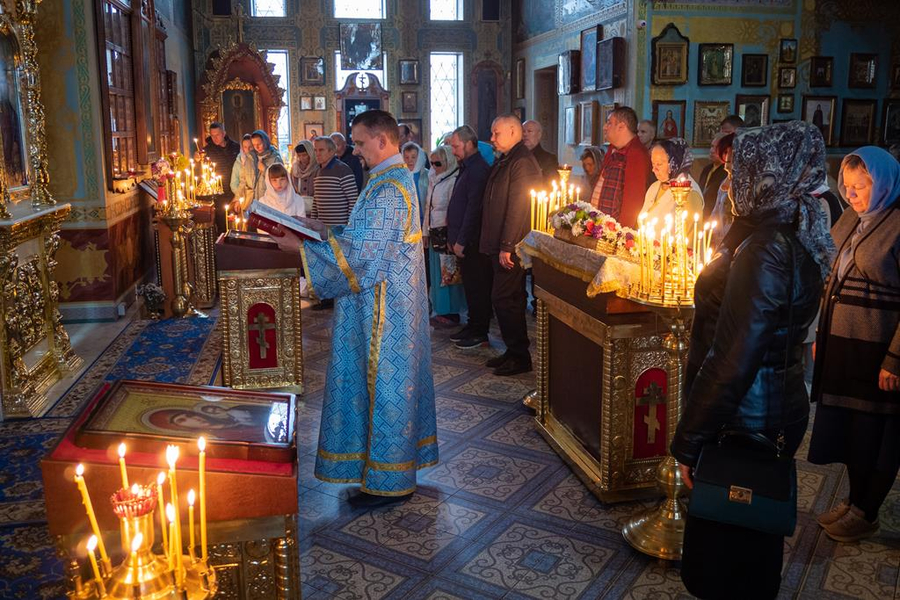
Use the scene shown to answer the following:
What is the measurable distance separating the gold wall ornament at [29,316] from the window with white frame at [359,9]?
11899mm

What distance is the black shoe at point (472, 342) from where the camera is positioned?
20.8 ft

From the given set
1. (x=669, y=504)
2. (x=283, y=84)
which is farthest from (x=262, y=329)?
(x=283, y=84)

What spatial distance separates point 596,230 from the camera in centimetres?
363

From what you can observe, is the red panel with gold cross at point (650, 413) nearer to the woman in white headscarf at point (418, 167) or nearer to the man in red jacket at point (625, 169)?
the man in red jacket at point (625, 169)

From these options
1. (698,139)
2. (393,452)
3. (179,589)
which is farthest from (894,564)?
(698,139)

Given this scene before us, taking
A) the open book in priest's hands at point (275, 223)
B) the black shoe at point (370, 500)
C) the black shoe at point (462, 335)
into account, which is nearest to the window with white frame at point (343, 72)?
the black shoe at point (462, 335)

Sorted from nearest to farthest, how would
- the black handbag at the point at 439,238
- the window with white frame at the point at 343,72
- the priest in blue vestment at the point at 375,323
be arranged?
the priest in blue vestment at the point at 375,323, the black handbag at the point at 439,238, the window with white frame at the point at 343,72

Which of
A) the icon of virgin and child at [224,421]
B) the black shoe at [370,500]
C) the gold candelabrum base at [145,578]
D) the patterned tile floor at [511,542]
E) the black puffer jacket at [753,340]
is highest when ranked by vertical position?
the black puffer jacket at [753,340]

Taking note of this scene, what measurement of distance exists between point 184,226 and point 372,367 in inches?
167

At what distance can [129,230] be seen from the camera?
7910 mm

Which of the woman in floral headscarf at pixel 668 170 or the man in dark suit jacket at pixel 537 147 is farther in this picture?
the man in dark suit jacket at pixel 537 147

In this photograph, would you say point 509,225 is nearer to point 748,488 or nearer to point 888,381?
point 888,381

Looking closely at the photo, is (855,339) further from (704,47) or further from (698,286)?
(704,47)

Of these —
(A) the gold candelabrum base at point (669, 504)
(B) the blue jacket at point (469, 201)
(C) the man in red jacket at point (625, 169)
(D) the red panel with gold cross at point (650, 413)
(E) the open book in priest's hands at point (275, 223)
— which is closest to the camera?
(A) the gold candelabrum base at point (669, 504)
